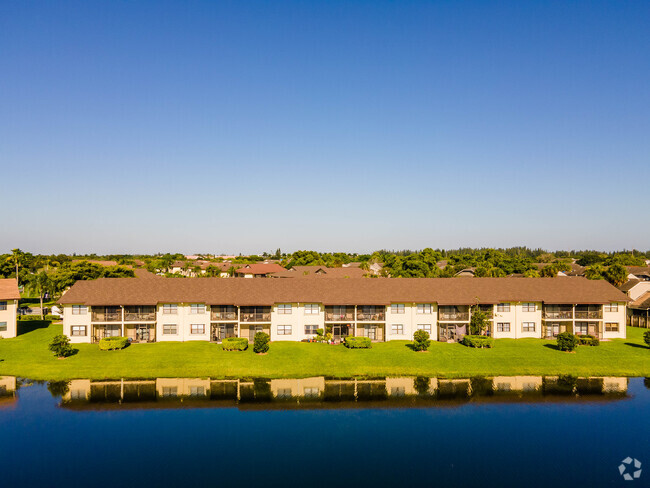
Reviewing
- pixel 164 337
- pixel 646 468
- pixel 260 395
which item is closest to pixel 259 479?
pixel 260 395

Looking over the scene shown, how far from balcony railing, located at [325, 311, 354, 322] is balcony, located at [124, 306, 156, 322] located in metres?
22.1

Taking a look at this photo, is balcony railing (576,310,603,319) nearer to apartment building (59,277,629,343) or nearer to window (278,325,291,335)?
apartment building (59,277,629,343)

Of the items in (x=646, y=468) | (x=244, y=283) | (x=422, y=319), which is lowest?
(x=646, y=468)

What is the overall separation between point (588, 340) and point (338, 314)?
31.5 meters

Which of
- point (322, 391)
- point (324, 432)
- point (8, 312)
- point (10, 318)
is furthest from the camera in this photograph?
point (10, 318)

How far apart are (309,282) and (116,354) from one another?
2580cm

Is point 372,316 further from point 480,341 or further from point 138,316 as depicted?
point 138,316

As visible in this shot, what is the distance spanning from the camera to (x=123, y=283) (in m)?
57.3

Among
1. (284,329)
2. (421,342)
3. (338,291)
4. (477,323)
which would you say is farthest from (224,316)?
(477,323)

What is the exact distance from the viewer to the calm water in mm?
23281

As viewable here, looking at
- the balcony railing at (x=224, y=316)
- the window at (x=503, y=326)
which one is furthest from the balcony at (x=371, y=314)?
the balcony railing at (x=224, y=316)

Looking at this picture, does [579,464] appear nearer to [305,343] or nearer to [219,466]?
[219,466]

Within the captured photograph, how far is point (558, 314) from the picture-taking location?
57.6 m

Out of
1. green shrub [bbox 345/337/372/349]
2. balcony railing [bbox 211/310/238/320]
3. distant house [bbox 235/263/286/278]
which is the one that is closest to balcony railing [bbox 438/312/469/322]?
green shrub [bbox 345/337/372/349]
